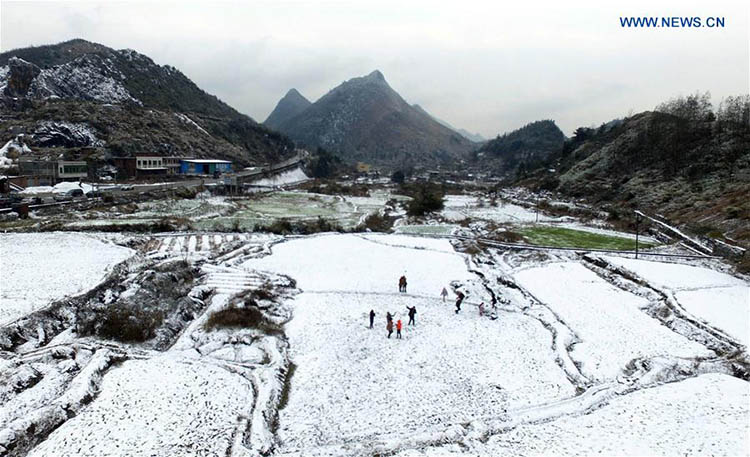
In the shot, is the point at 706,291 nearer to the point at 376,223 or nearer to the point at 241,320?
the point at 241,320

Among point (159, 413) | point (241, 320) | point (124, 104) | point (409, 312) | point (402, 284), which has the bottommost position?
point (159, 413)

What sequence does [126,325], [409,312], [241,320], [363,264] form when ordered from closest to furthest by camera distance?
[126,325] → [241,320] → [409,312] → [363,264]

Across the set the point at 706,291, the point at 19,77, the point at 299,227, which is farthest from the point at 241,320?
the point at 19,77

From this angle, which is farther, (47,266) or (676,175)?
(676,175)

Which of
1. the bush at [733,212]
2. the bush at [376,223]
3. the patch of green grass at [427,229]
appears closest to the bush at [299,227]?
the bush at [376,223]

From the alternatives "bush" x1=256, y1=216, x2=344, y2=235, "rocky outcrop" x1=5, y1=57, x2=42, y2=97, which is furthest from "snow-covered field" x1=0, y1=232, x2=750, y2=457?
"rocky outcrop" x1=5, y1=57, x2=42, y2=97

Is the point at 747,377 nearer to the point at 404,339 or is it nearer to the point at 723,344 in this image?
the point at 723,344

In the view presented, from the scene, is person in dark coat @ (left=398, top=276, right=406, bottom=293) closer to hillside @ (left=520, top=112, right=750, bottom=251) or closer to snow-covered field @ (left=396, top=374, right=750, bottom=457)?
snow-covered field @ (left=396, top=374, right=750, bottom=457)
